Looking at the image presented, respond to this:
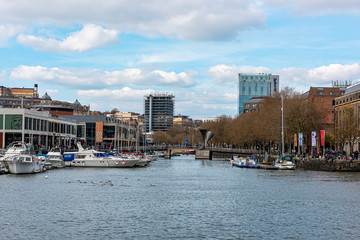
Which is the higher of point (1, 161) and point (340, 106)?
point (340, 106)

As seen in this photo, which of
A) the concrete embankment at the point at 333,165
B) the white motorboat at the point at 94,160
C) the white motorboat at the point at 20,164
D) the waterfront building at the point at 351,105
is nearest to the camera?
the white motorboat at the point at 20,164

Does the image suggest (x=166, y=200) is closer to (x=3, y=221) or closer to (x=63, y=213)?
(x=63, y=213)

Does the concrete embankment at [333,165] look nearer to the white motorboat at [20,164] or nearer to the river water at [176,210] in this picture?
the river water at [176,210]

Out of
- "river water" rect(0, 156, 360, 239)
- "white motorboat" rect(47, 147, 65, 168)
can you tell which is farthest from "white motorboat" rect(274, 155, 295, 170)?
"white motorboat" rect(47, 147, 65, 168)

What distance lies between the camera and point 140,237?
40.6m

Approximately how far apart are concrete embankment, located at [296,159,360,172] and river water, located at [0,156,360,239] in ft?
105

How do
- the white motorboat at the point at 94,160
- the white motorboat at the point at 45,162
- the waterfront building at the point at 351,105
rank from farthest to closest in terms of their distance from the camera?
the waterfront building at the point at 351,105, the white motorboat at the point at 94,160, the white motorboat at the point at 45,162

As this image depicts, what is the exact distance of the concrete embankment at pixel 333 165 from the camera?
4449 inches

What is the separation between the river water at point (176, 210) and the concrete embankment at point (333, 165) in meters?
32.1

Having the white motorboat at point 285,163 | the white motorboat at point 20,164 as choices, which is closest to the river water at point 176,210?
the white motorboat at point 20,164

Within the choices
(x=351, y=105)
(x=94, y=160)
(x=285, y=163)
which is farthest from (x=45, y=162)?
(x=351, y=105)

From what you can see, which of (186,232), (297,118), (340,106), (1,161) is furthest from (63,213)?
(340,106)

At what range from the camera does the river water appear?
4253cm

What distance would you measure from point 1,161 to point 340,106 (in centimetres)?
10603
